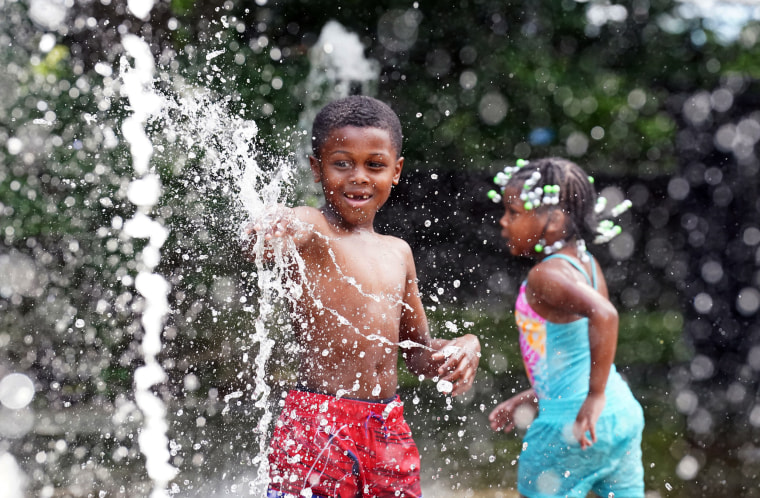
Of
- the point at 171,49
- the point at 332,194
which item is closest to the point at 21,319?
the point at 171,49

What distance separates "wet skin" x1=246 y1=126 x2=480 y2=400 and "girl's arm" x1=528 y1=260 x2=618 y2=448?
14.0 inches

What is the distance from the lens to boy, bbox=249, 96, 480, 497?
2.19 m

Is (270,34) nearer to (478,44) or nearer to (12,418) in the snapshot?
(478,44)

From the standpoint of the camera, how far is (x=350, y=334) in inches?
90.4

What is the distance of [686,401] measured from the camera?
572cm

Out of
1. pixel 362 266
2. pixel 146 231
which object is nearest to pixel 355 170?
pixel 362 266

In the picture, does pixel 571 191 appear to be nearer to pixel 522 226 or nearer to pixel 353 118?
pixel 522 226

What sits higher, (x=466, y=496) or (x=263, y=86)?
(x=263, y=86)

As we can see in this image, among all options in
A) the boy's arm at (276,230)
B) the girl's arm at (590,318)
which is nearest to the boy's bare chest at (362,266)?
the boy's arm at (276,230)

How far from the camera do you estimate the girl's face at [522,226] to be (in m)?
2.80

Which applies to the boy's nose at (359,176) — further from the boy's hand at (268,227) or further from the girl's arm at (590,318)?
the girl's arm at (590,318)

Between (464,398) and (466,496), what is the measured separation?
2.53 metres

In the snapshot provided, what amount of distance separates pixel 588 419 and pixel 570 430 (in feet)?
0.28

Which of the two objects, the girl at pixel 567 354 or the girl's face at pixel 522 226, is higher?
the girl's face at pixel 522 226
